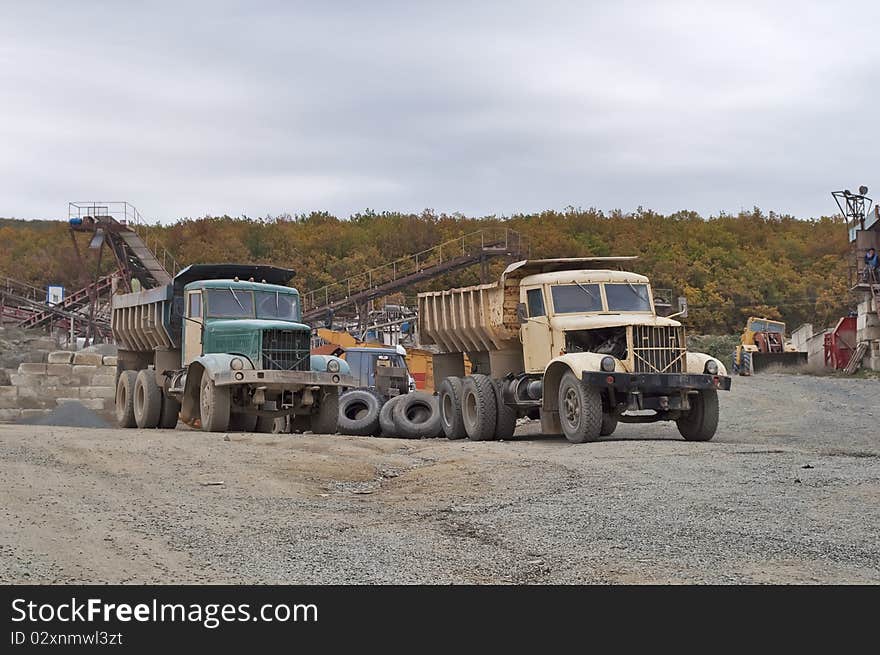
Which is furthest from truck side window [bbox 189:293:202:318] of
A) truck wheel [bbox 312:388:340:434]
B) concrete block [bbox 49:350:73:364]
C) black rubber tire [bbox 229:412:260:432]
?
concrete block [bbox 49:350:73:364]

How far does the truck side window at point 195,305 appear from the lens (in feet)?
70.9

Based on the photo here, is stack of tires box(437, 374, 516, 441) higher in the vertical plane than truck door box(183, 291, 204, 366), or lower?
lower

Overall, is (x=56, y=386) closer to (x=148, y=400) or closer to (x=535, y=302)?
(x=148, y=400)

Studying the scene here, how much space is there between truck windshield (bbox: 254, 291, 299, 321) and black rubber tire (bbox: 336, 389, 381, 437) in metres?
2.27

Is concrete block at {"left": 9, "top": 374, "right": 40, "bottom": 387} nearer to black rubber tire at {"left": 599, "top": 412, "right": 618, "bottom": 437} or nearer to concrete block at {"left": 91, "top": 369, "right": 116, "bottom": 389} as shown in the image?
concrete block at {"left": 91, "top": 369, "right": 116, "bottom": 389}

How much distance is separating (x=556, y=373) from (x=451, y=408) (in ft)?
11.7

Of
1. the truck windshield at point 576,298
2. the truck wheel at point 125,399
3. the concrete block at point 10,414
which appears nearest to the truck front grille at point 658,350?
the truck windshield at point 576,298

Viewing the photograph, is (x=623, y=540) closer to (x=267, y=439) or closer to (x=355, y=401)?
(x=267, y=439)

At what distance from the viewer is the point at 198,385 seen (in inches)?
853

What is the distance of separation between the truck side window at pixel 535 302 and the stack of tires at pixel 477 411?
1.73m

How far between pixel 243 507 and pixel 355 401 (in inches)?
514

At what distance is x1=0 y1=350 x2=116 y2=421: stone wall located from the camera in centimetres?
3269

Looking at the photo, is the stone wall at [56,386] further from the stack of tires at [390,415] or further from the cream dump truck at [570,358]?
the cream dump truck at [570,358]

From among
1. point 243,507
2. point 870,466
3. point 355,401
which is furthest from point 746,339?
point 243,507
